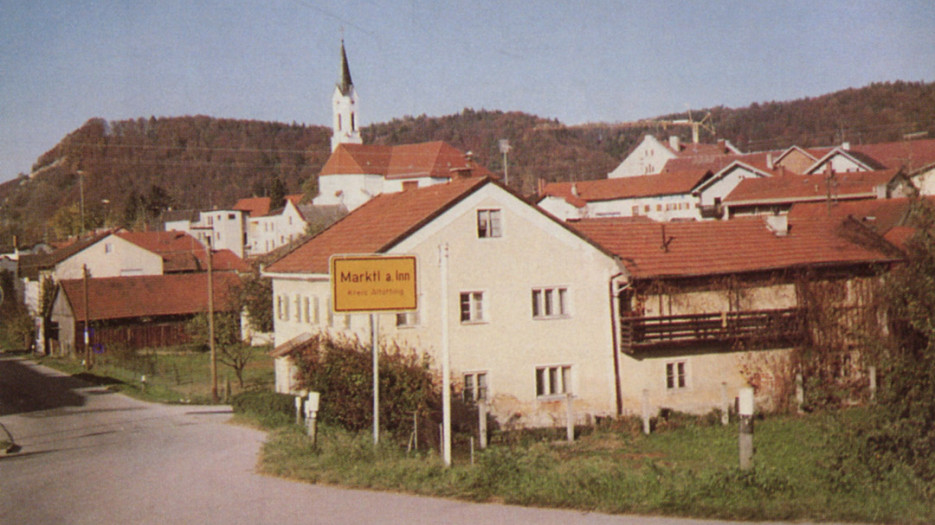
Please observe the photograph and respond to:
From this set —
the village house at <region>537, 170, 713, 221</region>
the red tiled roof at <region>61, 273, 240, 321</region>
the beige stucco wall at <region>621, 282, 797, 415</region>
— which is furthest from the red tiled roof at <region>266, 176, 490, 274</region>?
the village house at <region>537, 170, 713, 221</region>

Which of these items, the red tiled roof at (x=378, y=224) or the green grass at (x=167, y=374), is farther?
the green grass at (x=167, y=374)

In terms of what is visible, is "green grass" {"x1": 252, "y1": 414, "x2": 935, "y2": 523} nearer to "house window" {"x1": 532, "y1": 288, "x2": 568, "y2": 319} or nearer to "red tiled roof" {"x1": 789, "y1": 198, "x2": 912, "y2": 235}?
"house window" {"x1": 532, "y1": 288, "x2": 568, "y2": 319}

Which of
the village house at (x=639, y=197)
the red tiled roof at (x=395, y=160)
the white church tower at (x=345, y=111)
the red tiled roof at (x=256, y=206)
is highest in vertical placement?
the white church tower at (x=345, y=111)

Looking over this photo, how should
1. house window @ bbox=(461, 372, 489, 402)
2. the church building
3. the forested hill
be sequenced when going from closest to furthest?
house window @ bbox=(461, 372, 489, 402), the church building, the forested hill

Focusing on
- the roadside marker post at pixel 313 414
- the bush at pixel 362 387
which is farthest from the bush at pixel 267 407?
the roadside marker post at pixel 313 414

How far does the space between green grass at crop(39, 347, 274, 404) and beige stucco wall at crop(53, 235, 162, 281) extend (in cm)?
1792

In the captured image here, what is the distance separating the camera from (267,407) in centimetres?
2508

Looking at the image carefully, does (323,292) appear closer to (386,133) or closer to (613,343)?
(613,343)

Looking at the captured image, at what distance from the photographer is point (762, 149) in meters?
130

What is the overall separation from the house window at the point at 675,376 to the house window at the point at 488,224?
7214mm

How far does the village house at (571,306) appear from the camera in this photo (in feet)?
86.4

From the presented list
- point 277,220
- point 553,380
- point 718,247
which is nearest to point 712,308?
point 718,247

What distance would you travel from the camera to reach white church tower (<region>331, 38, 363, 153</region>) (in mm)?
127875

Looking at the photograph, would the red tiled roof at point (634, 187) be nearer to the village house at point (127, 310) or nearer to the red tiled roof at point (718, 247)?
the village house at point (127, 310)
